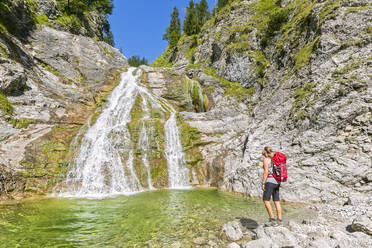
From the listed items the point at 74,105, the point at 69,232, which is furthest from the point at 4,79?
the point at 69,232

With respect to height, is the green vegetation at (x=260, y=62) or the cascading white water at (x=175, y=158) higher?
the green vegetation at (x=260, y=62)

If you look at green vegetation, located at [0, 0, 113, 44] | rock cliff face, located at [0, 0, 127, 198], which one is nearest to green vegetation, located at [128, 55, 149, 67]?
green vegetation, located at [0, 0, 113, 44]

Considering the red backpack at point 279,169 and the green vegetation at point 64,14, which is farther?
the green vegetation at point 64,14

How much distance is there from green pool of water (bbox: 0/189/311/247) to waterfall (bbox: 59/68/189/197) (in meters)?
2.09

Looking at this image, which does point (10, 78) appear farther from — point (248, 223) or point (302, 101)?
point (302, 101)

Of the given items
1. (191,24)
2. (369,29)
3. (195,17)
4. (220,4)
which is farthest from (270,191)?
(195,17)

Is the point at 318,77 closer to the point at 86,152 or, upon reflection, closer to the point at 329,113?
the point at 329,113

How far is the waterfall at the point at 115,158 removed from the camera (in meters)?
13.7

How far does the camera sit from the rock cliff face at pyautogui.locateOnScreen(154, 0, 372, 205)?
30.6 ft

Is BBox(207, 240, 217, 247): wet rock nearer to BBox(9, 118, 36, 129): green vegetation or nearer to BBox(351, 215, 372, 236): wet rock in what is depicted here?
BBox(351, 215, 372, 236): wet rock

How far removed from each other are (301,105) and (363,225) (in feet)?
30.4

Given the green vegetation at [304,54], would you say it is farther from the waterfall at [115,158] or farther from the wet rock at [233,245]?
the wet rock at [233,245]

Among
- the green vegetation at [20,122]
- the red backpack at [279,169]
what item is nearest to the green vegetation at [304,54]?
the red backpack at [279,169]

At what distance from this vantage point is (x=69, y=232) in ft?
22.8
